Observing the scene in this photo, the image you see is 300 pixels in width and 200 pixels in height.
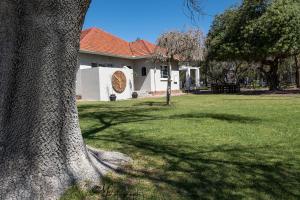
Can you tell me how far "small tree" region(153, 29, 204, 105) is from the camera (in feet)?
62.1

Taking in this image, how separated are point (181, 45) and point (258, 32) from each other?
45.3 feet

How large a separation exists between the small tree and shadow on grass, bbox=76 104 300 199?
1171 cm

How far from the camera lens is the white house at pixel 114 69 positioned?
26.1 meters

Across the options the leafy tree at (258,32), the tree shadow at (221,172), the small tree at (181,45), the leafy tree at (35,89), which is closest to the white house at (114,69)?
the leafy tree at (258,32)

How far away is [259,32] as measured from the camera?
3033 cm

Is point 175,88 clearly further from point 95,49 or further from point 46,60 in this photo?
point 46,60

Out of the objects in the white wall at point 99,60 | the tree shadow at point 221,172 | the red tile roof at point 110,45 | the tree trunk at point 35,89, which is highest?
the red tile roof at point 110,45

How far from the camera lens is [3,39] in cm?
432

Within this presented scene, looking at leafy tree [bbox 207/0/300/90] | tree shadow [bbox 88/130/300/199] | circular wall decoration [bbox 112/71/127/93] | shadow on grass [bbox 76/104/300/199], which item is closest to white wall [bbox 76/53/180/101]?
circular wall decoration [bbox 112/71/127/93]

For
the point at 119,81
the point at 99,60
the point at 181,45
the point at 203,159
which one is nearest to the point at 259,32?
the point at 119,81

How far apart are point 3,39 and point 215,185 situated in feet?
10.8

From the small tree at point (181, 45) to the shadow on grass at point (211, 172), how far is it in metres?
11.7

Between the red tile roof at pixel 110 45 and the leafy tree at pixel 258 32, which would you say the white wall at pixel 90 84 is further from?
the leafy tree at pixel 258 32

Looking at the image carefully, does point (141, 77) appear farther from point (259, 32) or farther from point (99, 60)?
point (259, 32)
